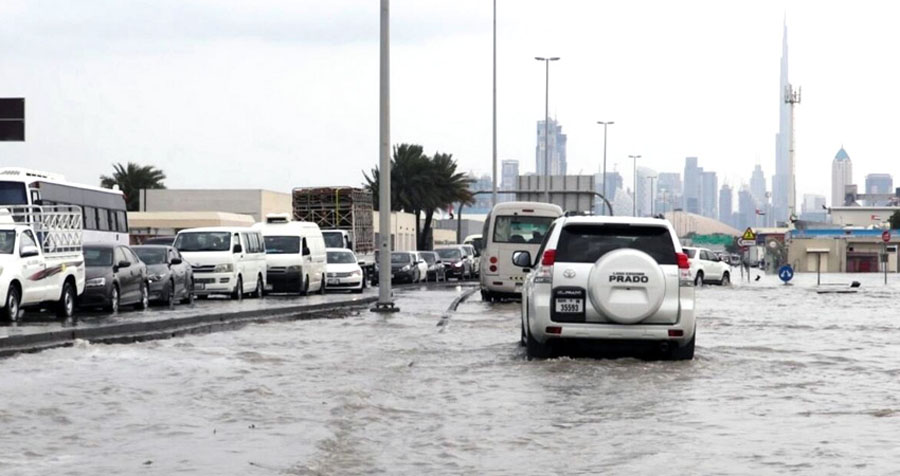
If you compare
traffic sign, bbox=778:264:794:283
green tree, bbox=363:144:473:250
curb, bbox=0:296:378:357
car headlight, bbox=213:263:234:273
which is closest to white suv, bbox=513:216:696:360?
curb, bbox=0:296:378:357

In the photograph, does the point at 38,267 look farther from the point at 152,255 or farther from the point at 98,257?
the point at 152,255

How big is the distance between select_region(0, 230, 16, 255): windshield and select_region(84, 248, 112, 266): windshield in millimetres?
4832

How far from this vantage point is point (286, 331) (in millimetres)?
25938

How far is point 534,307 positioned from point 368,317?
1275cm

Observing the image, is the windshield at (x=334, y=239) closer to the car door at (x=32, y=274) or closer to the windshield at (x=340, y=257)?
the windshield at (x=340, y=257)

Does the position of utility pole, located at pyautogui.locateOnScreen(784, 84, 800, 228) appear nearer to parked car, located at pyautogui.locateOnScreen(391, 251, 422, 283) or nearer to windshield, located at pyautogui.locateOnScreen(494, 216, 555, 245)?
parked car, located at pyautogui.locateOnScreen(391, 251, 422, 283)

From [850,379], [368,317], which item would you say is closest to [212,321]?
[368,317]

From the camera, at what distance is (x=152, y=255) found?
35.7 metres

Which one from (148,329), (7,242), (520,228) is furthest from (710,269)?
(148,329)

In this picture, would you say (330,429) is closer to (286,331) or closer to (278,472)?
(278,472)

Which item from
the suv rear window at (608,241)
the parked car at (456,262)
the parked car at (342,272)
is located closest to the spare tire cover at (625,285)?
the suv rear window at (608,241)

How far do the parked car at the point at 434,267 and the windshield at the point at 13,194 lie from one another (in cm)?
3060

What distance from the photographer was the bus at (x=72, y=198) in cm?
3862

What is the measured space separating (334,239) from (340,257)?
4.59m
